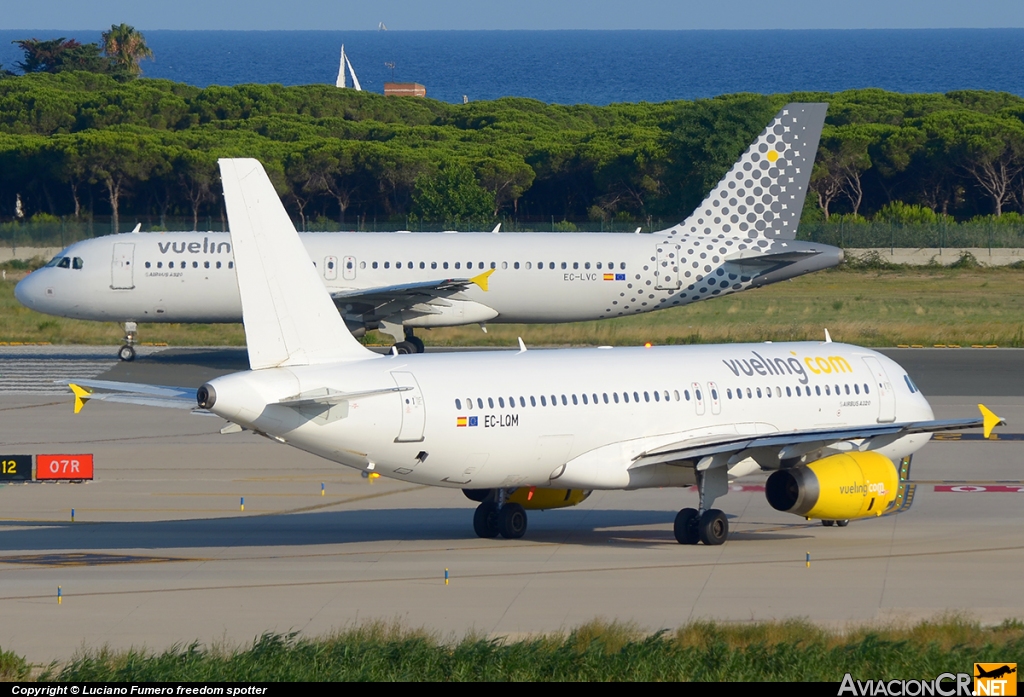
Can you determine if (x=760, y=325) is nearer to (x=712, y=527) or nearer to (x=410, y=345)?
(x=410, y=345)

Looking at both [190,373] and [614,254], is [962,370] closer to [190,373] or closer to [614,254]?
[614,254]

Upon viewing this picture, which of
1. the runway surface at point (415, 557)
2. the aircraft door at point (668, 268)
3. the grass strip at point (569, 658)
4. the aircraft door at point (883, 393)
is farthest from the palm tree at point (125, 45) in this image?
the grass strip at point (569, 658)

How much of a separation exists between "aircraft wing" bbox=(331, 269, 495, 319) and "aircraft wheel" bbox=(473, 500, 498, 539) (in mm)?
23068

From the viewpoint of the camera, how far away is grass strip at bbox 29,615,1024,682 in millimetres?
15195

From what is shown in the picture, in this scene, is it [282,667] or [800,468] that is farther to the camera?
[800,468]

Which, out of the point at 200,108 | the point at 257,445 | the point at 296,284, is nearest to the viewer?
the point at 296,284

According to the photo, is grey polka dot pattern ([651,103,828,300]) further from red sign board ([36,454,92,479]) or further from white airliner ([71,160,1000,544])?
red sign board ([36,454,92,479])

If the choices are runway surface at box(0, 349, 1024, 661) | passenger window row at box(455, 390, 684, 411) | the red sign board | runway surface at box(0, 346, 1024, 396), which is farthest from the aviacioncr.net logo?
runway surface at box(0, 346, 1024, 396)

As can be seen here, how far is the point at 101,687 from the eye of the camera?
46.7 feet

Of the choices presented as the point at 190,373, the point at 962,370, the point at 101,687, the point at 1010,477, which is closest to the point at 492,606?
the point at 101,687

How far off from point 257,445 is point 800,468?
55.9 ft

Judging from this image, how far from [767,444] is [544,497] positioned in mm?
4259

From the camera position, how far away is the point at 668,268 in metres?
51.5

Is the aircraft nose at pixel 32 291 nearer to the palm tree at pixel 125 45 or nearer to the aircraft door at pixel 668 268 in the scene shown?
the aircraft door at pixel 668 268
